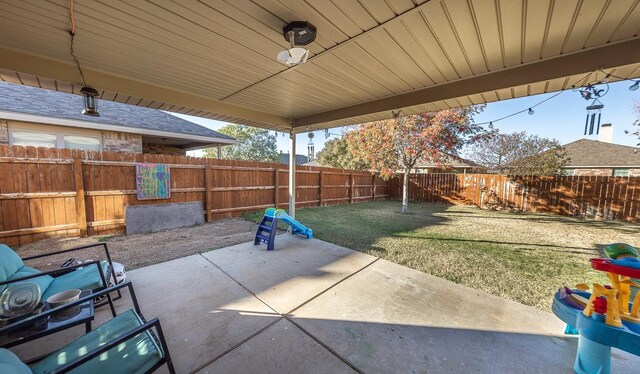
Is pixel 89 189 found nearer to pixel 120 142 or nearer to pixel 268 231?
pixel 120 142

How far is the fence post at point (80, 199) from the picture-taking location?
15.9 feet


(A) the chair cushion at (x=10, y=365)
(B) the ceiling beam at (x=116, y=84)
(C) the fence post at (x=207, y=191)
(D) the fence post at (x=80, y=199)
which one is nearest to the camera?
(A) the chair cushion at (x=10, y=365)

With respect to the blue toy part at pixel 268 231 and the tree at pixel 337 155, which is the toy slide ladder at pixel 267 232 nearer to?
the blue toy part at pixel 268 231

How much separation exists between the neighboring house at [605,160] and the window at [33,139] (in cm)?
2277

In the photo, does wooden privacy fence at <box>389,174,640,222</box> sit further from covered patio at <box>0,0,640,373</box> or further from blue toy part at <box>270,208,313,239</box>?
blue toy part at <box>270,208,313,239</box>

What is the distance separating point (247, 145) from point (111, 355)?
21.7m

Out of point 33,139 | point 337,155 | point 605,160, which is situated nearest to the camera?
point 33,139

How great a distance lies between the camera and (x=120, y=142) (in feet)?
24.3

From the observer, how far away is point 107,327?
1.63 m

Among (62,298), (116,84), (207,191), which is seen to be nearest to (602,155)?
(207,191)

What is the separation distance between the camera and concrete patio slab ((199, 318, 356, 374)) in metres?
1.73

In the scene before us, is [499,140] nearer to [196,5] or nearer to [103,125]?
[196,5]

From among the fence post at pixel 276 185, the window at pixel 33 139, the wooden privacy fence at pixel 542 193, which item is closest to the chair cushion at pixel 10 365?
the fence post at pixel 276 185

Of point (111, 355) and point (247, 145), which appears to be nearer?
point (111, 355)
